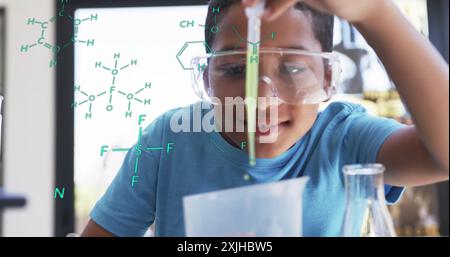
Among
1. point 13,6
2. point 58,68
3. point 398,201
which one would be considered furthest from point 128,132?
point 398,201

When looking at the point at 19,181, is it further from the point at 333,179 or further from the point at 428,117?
the point at 428,117

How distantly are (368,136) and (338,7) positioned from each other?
0.16 metres

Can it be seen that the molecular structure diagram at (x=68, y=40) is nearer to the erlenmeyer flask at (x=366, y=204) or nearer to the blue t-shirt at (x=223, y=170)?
the blue t-shirt at (x=223, y=170)

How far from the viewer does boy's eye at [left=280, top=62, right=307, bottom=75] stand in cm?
73

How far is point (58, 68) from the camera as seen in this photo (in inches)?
30.4

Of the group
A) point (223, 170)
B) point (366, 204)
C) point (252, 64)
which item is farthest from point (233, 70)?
point (366, 204)

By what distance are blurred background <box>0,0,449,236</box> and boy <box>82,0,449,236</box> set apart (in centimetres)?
3

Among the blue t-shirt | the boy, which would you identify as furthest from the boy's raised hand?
the blue t-shirt

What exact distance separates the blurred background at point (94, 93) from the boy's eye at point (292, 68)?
6cm

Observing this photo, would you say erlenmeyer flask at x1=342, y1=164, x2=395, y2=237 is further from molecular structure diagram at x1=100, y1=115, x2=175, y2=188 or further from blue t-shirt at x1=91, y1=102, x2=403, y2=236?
molecular structure diagram at x1=100, y1=115, x2=175, y2=188

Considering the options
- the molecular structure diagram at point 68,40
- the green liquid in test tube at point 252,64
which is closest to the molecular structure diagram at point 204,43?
the green liquid in test tube at point 252,64

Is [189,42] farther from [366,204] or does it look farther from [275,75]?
[366,204]
